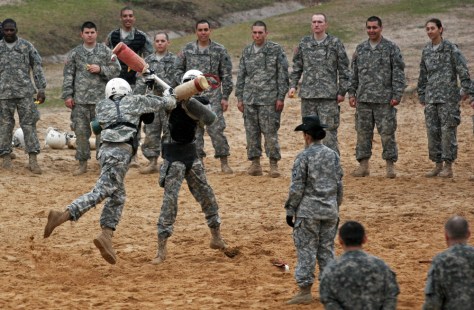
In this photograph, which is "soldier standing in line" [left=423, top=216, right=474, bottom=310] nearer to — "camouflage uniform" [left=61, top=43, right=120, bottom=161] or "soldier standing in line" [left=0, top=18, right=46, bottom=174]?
"camouflage uniform" [left=61, top=43, right=120, bottom=161]

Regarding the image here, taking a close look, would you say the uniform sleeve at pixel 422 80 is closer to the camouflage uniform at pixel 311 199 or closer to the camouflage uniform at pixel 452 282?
the camouflage uniform at pixel 311 199

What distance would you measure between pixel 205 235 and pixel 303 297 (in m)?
3.64

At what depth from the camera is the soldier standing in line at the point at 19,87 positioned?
19.0 m

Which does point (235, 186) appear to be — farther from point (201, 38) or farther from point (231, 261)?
point (231, 261)

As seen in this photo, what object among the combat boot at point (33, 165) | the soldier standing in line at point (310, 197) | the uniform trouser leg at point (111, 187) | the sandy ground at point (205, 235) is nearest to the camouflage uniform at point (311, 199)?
the soldier standing in line at point (310, 197)

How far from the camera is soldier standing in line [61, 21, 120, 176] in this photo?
18844 mm

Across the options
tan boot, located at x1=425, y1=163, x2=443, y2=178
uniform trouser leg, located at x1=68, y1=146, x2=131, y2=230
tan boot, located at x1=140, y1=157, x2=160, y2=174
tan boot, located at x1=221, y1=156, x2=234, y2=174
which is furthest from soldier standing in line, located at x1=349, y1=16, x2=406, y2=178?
uniform trouser leg, located at x1=68, y1=146, x2=131, y2=230

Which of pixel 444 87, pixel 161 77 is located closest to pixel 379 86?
pixel 444 87

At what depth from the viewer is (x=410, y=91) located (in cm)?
2500

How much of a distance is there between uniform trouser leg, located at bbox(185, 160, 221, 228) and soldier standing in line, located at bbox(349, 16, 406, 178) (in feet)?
16.3

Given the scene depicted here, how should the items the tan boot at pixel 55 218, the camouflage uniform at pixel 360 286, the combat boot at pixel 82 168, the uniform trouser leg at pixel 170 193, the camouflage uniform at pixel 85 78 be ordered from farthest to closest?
the combat boot at pixel 82 168
the camouflage uniform at pixel 85 78
the uniform trouser leg at pixel 170 193
the tan boot at pixel 55 218
the camouflage uniform at pixel 360 286

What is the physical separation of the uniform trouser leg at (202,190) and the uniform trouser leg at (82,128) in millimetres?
5824

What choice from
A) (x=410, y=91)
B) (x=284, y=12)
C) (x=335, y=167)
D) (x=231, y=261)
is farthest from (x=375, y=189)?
(x=284, y=12)

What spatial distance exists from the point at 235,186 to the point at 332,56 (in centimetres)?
245
